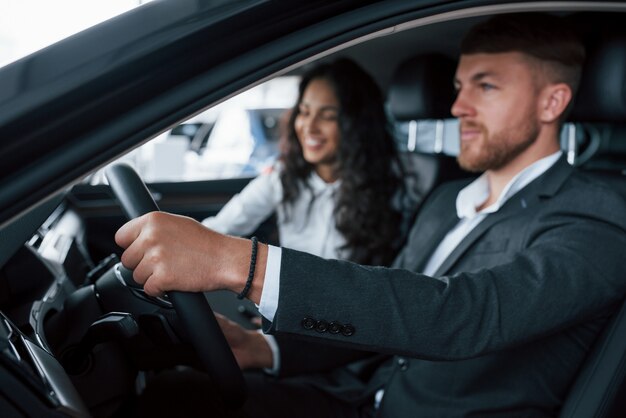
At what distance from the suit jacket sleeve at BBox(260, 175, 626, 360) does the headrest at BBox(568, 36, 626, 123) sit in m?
0.33

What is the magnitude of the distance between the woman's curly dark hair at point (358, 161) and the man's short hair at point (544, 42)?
82cm

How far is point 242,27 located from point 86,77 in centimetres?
17

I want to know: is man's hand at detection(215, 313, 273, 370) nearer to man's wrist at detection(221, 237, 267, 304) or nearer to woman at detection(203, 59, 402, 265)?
man's wrist at detection(221, 237, 267, 304)

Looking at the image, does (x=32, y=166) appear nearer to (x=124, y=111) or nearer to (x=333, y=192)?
(x=124, y=111)

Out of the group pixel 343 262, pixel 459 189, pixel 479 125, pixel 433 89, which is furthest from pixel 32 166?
pixel 433 89

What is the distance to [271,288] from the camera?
858 millimetres

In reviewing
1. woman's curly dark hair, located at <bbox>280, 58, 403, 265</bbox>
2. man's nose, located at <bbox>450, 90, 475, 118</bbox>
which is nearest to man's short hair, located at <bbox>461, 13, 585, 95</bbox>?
man's nose, located at <bbox>450, 90, 475, 118</bbox>

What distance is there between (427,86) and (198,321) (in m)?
1.49

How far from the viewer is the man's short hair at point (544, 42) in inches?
56.6

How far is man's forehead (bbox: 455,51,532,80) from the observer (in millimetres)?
1465

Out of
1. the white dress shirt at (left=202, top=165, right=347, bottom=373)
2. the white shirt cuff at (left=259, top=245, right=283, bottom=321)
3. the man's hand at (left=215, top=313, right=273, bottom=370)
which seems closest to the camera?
the white shirt cuff at (left=259, top=245, right=283, bottom=321)

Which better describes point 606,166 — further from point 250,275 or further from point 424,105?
point 250,275

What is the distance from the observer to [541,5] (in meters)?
0.96

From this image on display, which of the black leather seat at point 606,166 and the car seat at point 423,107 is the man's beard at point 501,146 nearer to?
the black leather seat at point 606,166
